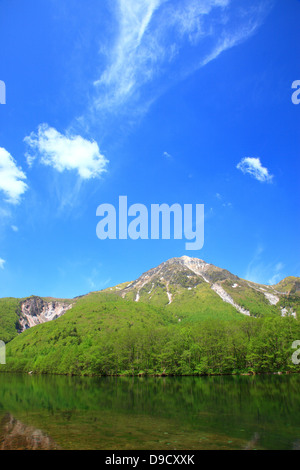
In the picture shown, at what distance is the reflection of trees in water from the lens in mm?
20750

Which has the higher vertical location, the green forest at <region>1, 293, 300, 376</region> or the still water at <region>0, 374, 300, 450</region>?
the still water at <region>0, 374, 300, 450</region>

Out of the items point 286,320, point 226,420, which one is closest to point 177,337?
point 286,320

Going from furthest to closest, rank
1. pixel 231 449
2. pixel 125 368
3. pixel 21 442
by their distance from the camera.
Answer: pixel 125 368 < pixel 21 442 < pixel 231 449

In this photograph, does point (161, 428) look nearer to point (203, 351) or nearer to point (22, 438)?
point (22, 438)

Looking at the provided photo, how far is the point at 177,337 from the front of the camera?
133125 mm

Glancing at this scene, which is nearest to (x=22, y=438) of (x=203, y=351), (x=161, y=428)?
(x=161, y=428)

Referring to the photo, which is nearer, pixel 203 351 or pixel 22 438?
pixel 22 438

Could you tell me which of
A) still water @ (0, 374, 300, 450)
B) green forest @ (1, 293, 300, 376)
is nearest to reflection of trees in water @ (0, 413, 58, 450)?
still water @ (0, 374, 300, 450)

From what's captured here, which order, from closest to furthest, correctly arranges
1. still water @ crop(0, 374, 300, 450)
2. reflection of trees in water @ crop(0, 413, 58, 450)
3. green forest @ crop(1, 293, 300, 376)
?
1. still water @ crop(0, 374, 300, 450)
2. reflection of trees in water @ crop(0, 413, 58, 450)
3. green forest @ crop(1, 293, 300, 376)

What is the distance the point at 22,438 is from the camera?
76.7ft

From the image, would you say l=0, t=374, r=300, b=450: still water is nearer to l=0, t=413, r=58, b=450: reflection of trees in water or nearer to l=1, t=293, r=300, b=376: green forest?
l=0, t=413, r=58, b=450: reflection of trees in water

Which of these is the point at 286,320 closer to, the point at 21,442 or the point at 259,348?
the point at 259,348

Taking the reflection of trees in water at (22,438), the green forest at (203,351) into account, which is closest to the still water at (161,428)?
the reflection of trees in water at (22,438)
